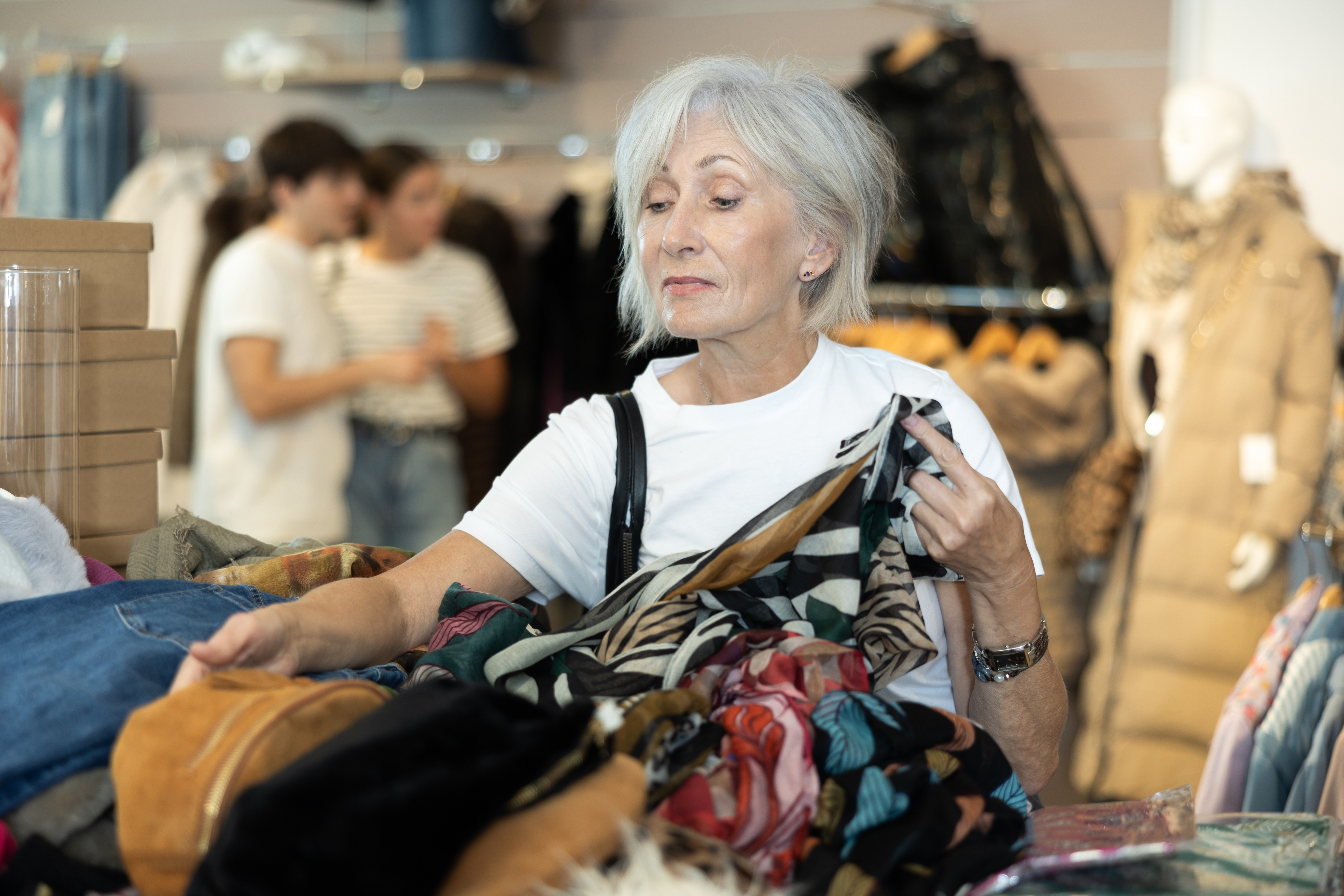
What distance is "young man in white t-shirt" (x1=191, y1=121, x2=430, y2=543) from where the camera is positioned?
315cm

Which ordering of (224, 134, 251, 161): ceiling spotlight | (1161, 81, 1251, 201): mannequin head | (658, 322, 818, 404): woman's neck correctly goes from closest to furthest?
(658, 322, 818, 404): woman's neck < (1161, 81, 1251, 201): mannequin head < (224, 134, 251, 161): ceiling spotlight

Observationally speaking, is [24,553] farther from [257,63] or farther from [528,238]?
[257,63]

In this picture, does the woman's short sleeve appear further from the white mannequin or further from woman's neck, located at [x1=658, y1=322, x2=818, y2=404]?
the white mannequin

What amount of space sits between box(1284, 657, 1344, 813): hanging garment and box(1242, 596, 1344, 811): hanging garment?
2.7 inches

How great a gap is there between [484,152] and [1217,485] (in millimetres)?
2717

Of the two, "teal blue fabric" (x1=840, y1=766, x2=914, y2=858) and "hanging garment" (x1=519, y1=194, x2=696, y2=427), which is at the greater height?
"hanging garment" (x1=519, y1=194, x2=696, y2=427)

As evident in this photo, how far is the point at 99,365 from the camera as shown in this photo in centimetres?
146

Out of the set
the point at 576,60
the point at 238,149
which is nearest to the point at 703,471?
the point at 576,60

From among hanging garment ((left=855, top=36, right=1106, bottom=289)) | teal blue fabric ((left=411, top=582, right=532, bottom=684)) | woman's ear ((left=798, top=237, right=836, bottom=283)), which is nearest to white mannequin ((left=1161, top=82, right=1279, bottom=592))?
hanging garment ((left=855, top=36, right=1106, bottom=289))

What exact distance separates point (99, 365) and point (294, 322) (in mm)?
1814

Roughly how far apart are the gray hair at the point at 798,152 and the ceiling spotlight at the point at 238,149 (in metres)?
3.71

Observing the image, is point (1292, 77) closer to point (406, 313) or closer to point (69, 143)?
point (406, 313)

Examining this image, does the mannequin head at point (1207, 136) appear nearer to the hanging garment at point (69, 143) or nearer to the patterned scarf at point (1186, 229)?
the patterned scarf at point (1186, 229)

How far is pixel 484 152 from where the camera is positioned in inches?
171
